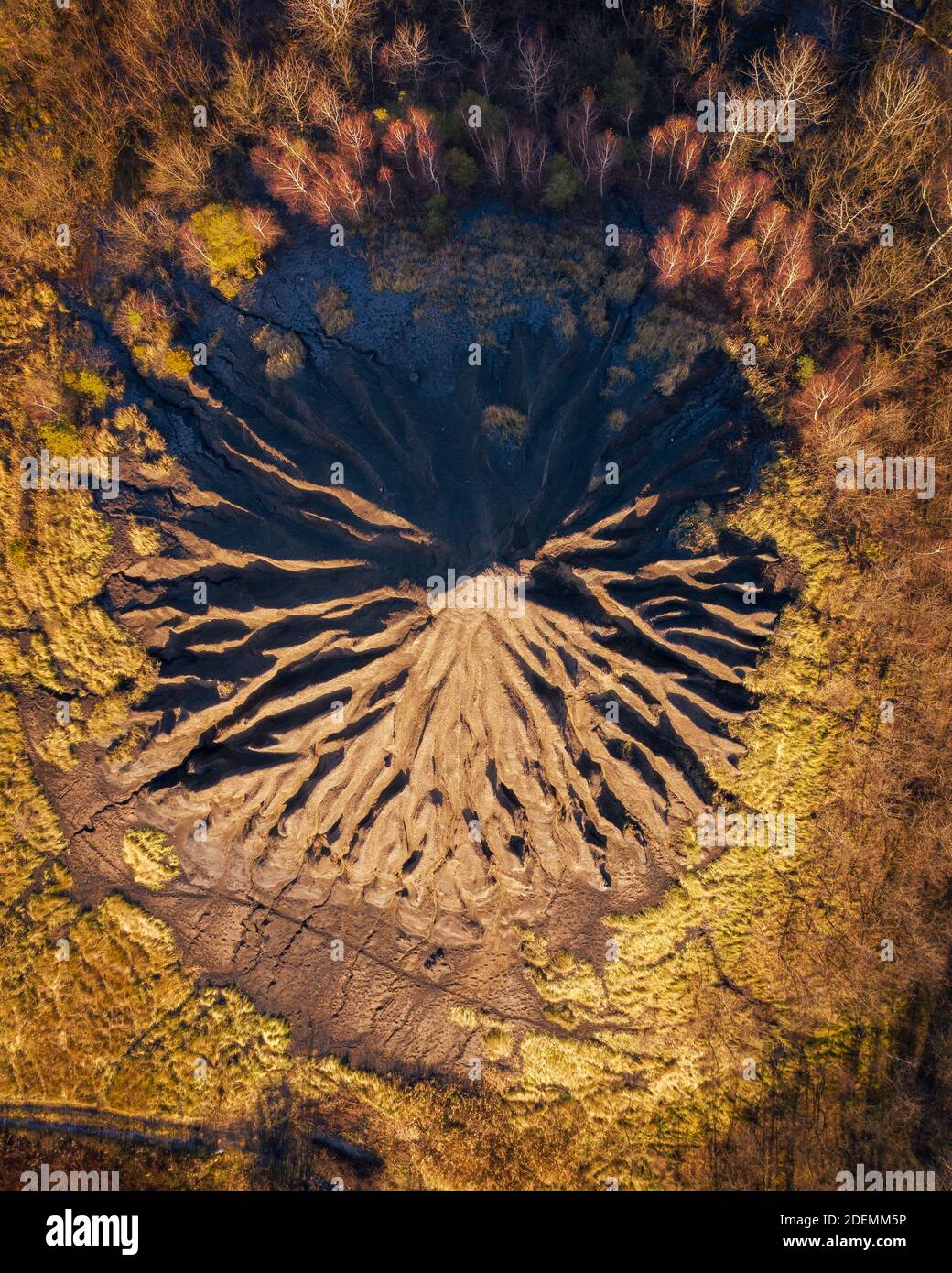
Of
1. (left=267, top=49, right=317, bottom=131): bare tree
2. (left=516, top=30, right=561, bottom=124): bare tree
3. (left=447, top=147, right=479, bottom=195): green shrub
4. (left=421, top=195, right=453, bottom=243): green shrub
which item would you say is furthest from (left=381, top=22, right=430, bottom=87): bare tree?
(left=421, top=195, right=453, bottom=243): green shrub

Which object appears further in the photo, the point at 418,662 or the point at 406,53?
the point at 406,53

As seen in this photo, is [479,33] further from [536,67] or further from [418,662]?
[418,662]

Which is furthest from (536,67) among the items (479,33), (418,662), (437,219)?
(418,662)

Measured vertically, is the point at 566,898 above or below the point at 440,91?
below

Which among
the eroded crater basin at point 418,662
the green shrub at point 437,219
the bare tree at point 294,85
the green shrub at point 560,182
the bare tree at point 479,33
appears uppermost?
the bare tree at point 479,33

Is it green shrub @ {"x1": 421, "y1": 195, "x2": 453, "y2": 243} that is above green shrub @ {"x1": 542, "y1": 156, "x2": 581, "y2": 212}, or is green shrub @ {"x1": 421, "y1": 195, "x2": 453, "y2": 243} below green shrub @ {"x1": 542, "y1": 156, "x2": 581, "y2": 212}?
below

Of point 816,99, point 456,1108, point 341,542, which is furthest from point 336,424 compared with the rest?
point 456,1108

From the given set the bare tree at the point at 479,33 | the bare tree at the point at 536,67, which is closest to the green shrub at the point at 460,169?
the bare tree at the point at 536,67

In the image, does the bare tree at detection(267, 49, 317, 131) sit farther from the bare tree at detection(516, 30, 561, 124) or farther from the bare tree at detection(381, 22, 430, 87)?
the bare tree at detection(516, 30, 561, 124)

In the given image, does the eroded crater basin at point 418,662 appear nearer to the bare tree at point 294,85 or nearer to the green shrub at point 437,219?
the green shrub at point 437,219

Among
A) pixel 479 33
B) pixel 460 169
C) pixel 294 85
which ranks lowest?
pixel 460 169

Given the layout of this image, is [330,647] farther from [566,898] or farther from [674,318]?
[674,318]
